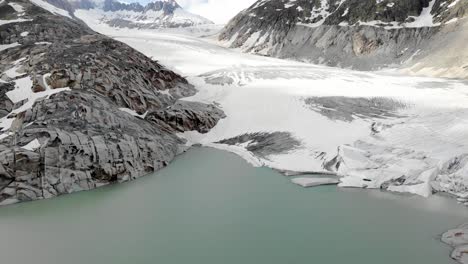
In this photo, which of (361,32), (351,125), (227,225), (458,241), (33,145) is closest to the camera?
(458,241)

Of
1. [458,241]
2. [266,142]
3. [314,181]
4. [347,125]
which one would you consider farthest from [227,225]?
[347,125]

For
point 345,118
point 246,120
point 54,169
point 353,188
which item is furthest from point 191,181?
point 345,118

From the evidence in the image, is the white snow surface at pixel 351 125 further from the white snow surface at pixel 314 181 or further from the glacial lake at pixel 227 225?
the glacial lake at pixel 227 225

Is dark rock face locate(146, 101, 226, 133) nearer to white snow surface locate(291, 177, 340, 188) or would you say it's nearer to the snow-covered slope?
the snow-covered slope

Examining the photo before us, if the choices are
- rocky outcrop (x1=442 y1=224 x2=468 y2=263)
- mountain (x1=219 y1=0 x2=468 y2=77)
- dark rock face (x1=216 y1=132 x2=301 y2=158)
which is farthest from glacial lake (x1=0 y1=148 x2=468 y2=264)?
mountain (x1=219 y1=0 x2=468 y2=77)

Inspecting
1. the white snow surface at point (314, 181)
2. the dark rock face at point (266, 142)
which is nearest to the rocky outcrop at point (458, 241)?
the white snow surface at point (314, 181)

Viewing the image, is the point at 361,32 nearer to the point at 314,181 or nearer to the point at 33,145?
the point at 314,181
